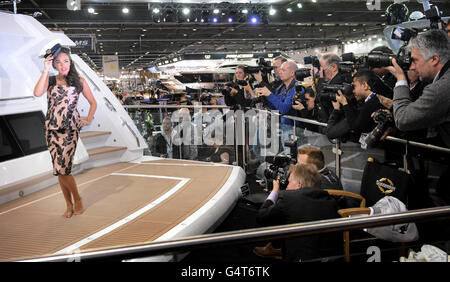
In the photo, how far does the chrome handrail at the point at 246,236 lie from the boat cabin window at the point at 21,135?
10.2 feet

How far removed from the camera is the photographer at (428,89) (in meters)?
2.23

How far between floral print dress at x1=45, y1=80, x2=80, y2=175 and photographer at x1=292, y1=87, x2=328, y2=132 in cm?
232

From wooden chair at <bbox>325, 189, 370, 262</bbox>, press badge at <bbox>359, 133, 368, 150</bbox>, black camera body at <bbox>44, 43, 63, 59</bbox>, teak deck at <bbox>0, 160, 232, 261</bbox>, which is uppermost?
black camera body at <bbox>44, 43, 63, 59</bbox>

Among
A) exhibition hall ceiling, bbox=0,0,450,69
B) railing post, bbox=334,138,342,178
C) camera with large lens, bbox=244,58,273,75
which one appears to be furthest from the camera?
exhibition hall ceiling, bbox=0,0,450,69

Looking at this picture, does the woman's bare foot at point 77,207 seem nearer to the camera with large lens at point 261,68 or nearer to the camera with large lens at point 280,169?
the camera with large lens at point 280,169

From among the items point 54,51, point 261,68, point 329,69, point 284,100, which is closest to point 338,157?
point 329,69

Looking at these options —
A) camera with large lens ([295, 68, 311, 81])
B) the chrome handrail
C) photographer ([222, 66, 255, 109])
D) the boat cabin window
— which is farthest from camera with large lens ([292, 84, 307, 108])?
the chrome handrail

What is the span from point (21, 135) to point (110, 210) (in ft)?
4.66

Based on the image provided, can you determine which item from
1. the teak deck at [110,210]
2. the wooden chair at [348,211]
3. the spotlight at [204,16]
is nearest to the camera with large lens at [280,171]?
the wooden chair at [348,211]

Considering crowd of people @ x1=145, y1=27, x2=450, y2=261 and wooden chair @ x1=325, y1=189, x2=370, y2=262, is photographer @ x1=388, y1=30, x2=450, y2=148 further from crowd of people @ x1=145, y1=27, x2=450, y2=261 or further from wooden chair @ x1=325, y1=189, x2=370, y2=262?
wooden chair @ x1=325, y1=189, x2=370, y2=262

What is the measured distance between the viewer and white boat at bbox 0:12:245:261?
9.97 feet

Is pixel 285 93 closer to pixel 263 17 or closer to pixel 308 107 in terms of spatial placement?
pixel 308 107
